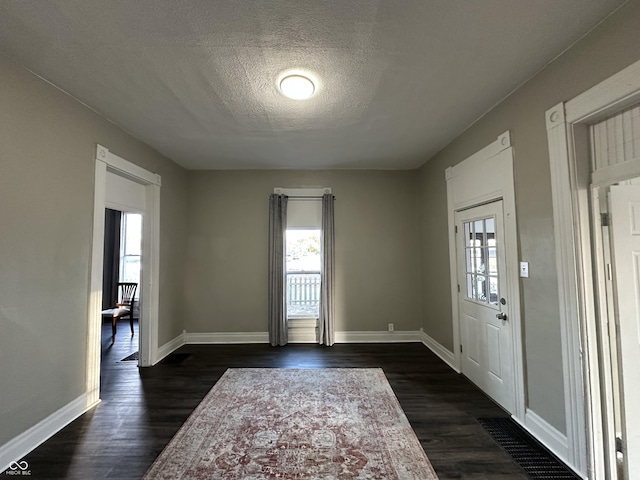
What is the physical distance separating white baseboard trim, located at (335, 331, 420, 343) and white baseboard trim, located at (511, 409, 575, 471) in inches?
84.6

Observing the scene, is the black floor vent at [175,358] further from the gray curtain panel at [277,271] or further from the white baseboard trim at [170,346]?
the gray curtain panel at [277,271]

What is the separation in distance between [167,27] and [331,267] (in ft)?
11.2

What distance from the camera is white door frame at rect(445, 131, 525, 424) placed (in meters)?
2.32

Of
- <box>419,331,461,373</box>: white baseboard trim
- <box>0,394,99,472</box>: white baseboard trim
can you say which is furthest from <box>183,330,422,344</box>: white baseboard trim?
<box>0,394,99,472</box>: white baseboard trim

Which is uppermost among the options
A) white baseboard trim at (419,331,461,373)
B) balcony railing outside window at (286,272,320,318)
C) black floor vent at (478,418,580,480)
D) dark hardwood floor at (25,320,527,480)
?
balcony railing outside window at (286,272,320,318)

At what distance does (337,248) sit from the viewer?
179 inches

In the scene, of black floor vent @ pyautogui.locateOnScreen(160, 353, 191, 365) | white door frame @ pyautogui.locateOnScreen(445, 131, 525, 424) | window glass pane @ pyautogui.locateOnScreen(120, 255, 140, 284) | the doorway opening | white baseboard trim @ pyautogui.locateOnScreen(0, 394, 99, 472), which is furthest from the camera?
window glass pane @ pyautogui.locateOnScreen(120, 255, 140, 284)

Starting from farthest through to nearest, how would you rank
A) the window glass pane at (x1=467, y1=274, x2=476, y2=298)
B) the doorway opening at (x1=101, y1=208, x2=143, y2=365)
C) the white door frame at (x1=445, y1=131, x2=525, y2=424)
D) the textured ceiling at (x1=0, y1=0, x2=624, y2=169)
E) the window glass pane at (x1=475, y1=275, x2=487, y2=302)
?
the doorway opening at (x1=101, y1=208, x2=143, y2=365) < the window glass pane at (x1=467, y1=274, x2=476, y2=298) < the window glass pane at (x1=475, y1=275, x2=487, y2=302) < the white door frame at (x1=445, y1=131, x2=525, y2=424) < the textured ceiling at (x1=0, y1=0, x2=624, y2=169)

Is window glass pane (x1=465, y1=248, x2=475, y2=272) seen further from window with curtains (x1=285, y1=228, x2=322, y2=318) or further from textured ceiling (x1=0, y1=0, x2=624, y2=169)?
window with curtains (x1=285, y1=228, x2=322, y2=318)

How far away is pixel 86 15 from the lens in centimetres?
155

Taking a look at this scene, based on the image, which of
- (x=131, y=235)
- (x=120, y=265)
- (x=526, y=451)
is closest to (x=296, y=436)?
(x=526, y=451)

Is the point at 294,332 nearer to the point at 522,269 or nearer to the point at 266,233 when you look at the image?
the point at 266,233

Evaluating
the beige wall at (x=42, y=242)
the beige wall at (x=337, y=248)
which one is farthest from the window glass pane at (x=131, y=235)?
the beige wall at (x=42, y=242)

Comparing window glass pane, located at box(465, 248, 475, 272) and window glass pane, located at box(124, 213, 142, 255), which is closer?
window glass pane, located at box(465, 248, 475, 272)
